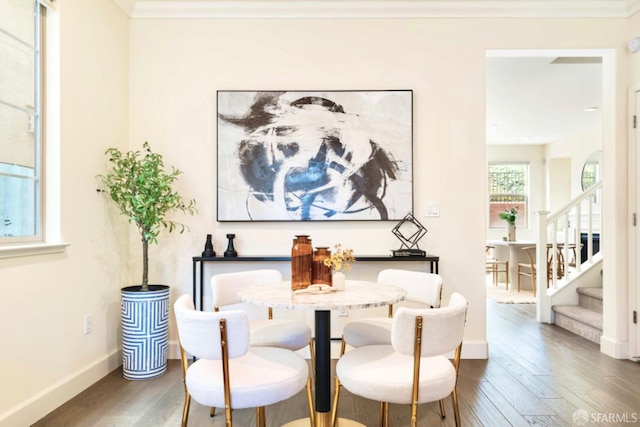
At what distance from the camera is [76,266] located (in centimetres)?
264

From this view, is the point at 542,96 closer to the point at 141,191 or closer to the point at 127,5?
the point at 127,5

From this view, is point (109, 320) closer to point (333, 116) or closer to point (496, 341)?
point (333, 116)

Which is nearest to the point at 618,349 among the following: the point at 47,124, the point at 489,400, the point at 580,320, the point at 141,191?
the point at 580,320

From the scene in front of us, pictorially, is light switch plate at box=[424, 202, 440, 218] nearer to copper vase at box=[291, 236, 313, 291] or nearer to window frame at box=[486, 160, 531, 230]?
copper vase at box=[291, 236, 313, 291]

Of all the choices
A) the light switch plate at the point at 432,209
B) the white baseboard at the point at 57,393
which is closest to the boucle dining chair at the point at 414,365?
the light switch plate at the point at 432,209

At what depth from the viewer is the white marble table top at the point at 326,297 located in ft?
5.41

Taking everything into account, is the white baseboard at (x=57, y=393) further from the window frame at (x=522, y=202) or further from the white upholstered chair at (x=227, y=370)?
the window frame at (x=522, y=202)

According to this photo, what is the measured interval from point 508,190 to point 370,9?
7.12 m

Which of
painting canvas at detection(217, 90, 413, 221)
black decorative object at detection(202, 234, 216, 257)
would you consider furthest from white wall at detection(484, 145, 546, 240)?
black decorative object at detection(202, 234, 216, 257)

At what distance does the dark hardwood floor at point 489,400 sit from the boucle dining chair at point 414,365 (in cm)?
67

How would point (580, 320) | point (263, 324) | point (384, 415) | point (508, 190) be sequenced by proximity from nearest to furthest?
point (384, 415), point (263, 324), point (580, 320), point (508, 190)

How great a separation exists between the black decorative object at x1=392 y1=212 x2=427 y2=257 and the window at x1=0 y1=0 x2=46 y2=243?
2453 millimetres

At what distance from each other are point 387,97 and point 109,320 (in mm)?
2697

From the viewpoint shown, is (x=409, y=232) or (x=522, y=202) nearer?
(x=409, y=232)
